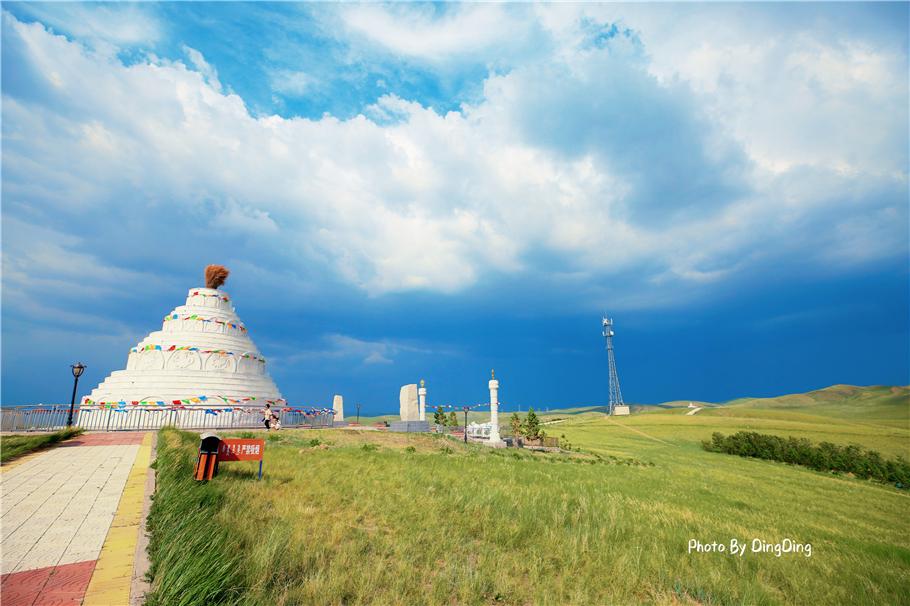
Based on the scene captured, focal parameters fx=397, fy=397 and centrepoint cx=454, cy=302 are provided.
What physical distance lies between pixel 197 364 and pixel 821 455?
4402 cm

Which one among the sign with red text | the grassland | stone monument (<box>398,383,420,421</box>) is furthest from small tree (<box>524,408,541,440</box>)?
the sign with red text

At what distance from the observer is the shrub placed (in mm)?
19953

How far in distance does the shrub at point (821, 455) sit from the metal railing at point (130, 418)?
36308 millimetres

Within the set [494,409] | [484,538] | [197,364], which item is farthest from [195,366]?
[484,538]

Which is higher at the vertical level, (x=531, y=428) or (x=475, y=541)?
(x=475, y=541)

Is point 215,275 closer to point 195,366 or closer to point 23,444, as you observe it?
point 195,366

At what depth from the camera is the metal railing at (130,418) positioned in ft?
81.7

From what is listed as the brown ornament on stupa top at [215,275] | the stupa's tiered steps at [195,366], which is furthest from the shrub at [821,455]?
the brown ornament on stupa top at [215,275]

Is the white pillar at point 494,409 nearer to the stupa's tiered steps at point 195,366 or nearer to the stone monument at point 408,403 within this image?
the stone monument at point 408,403

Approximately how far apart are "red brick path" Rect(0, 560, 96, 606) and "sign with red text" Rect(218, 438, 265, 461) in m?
4.00

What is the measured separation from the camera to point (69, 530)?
5.98m

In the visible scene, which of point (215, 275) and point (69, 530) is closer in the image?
point (69, 530)

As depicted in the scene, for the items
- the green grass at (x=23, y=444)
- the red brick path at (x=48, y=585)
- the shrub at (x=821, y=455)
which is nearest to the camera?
the red brick path at (x=48, y=585)

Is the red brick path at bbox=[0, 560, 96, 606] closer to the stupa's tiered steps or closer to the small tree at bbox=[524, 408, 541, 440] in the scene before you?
the small tree at bbox=[524, 408, 541, 440]
